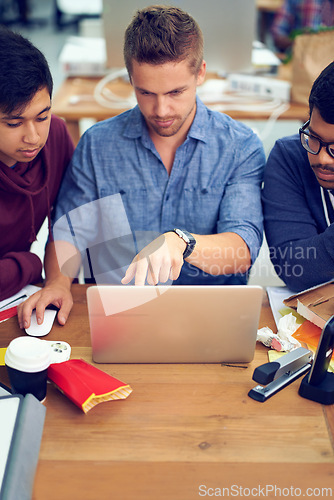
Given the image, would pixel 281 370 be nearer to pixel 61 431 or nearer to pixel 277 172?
pixel 61 431

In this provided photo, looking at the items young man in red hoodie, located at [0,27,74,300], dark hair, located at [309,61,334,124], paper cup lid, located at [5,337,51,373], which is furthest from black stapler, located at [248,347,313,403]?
young man in red hoodie, located at [0,27,74,300]

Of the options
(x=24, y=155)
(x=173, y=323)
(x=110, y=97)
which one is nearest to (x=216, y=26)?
(x=110, y=97)

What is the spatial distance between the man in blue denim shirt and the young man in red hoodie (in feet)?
0.21

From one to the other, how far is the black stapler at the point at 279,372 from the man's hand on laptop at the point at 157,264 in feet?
0.89

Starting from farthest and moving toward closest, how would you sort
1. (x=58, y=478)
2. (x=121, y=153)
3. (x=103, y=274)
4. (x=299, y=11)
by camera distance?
(x=299, y=11)
(x=103, y=274)
(x=121, y=153)
(x=58, y=478)

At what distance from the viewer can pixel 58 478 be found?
0.79 metres

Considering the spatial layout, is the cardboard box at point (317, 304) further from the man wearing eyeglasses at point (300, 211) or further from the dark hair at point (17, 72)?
the dark hair at point (17, 72)

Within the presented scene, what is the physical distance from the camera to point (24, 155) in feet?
4.20

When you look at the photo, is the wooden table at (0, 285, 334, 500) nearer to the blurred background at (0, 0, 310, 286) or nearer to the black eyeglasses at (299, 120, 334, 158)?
the black eyeglasses at (299, 120, 334, 158)

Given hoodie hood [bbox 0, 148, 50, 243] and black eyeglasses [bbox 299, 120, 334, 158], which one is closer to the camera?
black eyeglasses [bbox 299, 120, 334, 158]

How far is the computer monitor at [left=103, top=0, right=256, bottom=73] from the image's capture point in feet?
8.07

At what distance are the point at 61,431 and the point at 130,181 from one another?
799mm

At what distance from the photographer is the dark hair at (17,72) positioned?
115 cm

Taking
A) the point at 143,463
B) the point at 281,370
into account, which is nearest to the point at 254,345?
the point at 281,370
